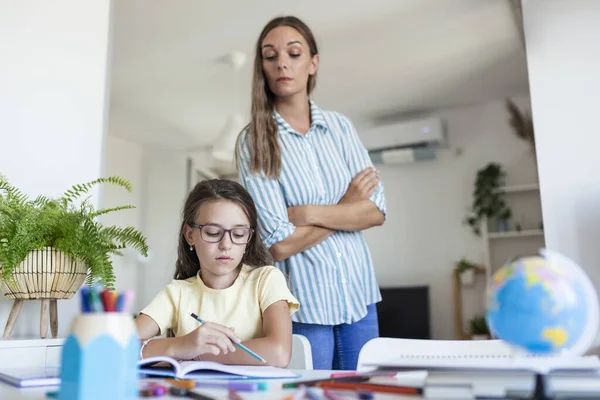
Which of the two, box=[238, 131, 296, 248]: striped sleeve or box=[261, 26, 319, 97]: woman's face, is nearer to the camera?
box=[238, 131, 296, 248]: striped sleeve

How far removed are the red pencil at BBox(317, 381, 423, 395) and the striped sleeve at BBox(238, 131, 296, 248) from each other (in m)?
0.88

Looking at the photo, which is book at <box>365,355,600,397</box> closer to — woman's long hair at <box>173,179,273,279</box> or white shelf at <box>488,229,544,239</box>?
woman's long hair at <box>173,179,273,279</box>

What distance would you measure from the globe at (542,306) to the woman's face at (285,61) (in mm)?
1216

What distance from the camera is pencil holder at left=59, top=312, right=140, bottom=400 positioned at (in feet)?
1.59

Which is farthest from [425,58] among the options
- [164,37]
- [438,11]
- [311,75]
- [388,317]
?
[311,75]

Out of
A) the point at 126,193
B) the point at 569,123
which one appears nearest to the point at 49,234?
the point at 569,123

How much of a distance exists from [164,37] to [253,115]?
2703 mm

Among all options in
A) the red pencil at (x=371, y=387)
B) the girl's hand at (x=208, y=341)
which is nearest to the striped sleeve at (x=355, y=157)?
the girl's hand at (x=208, y=341)

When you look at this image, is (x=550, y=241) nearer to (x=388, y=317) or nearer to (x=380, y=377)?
(x=380, y=377)

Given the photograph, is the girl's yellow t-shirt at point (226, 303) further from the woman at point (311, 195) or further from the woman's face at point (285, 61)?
the woman's face at point (285, 61)

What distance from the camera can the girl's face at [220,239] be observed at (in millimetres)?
1380

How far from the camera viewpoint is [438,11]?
3.86m

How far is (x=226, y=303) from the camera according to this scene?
1380mm

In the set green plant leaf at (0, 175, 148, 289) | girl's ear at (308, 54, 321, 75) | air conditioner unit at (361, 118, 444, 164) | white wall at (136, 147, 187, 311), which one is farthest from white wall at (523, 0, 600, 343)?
white wall at (136, 147, 187, 311)
